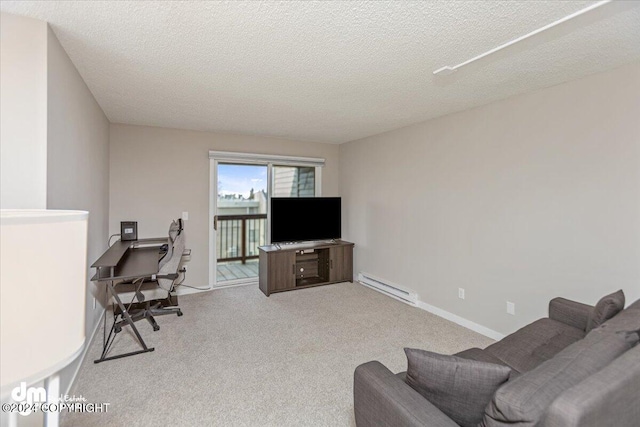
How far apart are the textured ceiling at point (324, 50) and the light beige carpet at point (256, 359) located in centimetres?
245

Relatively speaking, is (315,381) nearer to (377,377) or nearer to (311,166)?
(377,377)

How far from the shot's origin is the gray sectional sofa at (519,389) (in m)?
1.04

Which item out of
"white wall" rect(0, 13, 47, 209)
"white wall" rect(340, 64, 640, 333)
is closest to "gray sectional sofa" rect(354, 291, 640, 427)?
"white wall" rect(340, 64, 640, 333)

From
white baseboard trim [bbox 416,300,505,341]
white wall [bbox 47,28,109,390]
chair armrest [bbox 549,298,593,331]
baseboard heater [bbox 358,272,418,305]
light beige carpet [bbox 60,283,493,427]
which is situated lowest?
light beige carpet [bbox 60,283,493,427]

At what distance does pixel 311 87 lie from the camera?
9.38ft

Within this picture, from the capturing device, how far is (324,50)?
2.13 meters

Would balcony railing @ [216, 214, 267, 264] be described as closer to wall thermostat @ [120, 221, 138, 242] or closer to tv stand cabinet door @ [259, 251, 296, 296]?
tv stand cabinet door @ [259, 251, 296, 296]

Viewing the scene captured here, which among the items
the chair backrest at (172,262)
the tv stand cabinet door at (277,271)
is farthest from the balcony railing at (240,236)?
the chair backrest at (172,262)

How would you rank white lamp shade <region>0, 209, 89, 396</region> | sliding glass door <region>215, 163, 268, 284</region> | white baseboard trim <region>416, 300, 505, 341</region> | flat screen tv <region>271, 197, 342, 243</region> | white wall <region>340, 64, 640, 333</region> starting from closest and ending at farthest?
white lamp shade <region>0, 209, 89, 396</region> < white wall <region>340, 64, 640, 333</region> < white baseboard trim <region>416, 300, 505, 341</region> < flat screen tv <region>271, 197, 342, 243</region> < sliding glass door <region>215, 163, 268, 284</region>

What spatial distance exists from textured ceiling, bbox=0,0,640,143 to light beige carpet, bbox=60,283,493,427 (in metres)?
2.45

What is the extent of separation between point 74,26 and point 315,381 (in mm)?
2907

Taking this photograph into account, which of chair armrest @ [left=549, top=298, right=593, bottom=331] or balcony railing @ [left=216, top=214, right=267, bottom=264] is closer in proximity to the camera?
chair armrest @ [left=549, top=298, right=593, bottom=331]

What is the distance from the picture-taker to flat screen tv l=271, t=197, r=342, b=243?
479cm

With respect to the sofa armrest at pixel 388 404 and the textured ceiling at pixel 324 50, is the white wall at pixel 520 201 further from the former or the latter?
the sofa armrest at pixel 388 404
